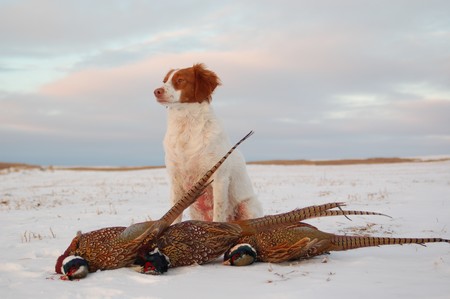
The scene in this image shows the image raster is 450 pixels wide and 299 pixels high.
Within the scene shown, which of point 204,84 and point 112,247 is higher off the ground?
point 204,84

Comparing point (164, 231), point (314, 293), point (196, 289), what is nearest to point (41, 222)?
point (164, 231)

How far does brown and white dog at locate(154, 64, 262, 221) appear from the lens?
5.84 m

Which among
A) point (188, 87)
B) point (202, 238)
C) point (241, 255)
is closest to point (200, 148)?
point (188, 87)

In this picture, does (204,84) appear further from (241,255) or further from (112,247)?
(112,247)

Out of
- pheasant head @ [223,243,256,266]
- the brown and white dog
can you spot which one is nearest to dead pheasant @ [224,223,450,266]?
pheasant head @ [223,243,256,266]

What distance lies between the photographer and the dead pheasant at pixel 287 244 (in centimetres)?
423

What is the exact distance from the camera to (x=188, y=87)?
6.00 meters

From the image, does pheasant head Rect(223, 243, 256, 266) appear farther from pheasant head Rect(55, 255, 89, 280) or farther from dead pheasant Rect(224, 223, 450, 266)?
pheasant head Rect(55, 255, 89, 280)

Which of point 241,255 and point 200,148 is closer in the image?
point 241,255

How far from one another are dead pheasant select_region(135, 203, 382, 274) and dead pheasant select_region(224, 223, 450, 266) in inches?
2.3

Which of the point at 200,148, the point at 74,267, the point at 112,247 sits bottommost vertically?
the point at 74,267

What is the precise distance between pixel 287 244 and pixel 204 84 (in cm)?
265

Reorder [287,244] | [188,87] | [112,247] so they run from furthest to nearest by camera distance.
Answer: [188,87]
[287,244]
[112,247]

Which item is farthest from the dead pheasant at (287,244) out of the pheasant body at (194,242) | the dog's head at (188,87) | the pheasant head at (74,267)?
the dog's head at (188,87)
